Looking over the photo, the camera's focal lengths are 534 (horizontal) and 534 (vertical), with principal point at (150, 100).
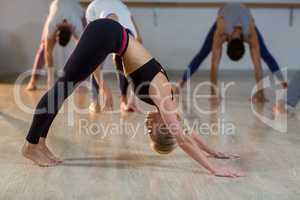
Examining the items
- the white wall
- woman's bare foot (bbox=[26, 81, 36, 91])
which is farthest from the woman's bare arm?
the white wall

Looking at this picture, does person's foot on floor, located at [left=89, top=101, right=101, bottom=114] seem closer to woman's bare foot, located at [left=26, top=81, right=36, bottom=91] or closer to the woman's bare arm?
woman's bare foot, located at [left=26, top=81, right=36, bottom=91]

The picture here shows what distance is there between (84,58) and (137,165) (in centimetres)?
60

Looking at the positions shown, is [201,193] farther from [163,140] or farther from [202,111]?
[202,111]

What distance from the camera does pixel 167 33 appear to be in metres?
5.72

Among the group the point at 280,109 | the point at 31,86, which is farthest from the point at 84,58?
the point at 31,86

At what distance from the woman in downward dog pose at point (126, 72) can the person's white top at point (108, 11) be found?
878mm

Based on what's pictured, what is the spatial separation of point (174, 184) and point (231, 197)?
11.1 inches

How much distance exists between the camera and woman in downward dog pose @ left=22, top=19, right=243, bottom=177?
2.44 m

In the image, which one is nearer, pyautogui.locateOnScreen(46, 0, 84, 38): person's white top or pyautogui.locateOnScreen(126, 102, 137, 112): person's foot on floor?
pyautogui.locateOnScreen(126, 102, 137, 112): person's foot on floor

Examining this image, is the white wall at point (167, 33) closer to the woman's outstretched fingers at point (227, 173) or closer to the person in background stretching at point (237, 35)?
the person in background stretching at point (237, 35)

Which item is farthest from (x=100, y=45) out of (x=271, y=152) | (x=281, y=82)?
(x=281, y=82)

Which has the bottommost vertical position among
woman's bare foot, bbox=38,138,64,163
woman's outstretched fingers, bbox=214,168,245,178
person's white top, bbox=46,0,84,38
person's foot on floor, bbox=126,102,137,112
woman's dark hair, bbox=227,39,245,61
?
person's foot on floor, bbox=126,102,137,112

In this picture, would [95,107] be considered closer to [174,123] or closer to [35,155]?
[35,155]

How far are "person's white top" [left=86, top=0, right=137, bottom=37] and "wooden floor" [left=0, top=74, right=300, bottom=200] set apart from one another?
669 mm
